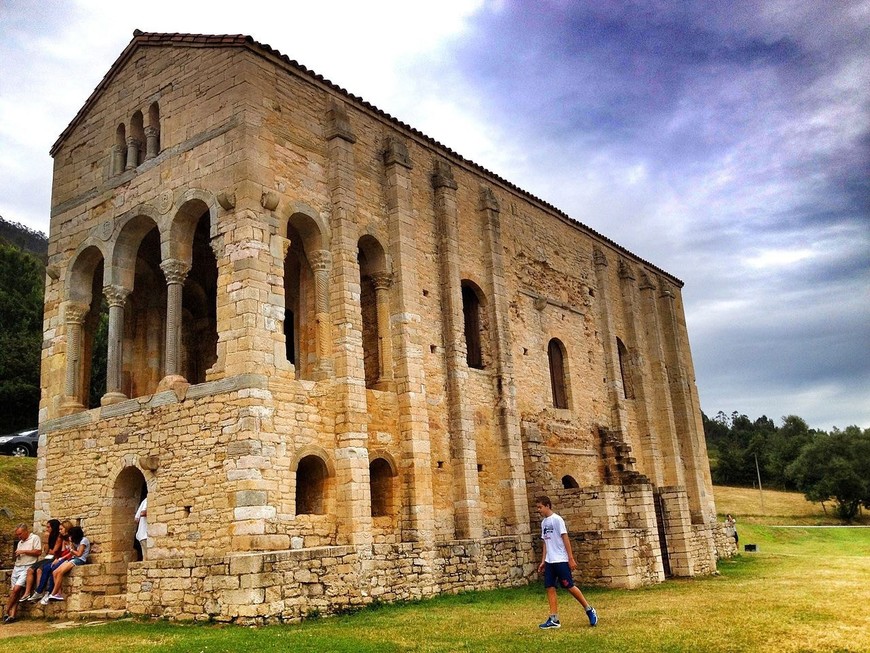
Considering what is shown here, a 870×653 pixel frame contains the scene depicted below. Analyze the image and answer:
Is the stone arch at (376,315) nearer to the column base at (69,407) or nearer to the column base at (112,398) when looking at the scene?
the column base at (112,398)

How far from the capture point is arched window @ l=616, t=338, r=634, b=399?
26.0 metres

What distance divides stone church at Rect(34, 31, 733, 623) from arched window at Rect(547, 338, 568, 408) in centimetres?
101

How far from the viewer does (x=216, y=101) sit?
14.5m

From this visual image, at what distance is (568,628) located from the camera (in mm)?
10039

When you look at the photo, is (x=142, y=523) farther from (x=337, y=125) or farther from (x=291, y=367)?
(x=337, y=125)

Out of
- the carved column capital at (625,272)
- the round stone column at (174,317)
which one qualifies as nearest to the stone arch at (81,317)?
the round stone column at (174,317)

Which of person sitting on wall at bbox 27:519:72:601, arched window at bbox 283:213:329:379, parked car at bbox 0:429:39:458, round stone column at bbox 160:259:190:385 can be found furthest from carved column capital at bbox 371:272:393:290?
parked car at bbox 0:429:39:458

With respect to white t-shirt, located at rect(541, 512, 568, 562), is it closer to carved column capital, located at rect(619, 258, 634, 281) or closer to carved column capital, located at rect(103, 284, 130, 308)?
carved column capital, located at rect(103, 284, 130, 308)

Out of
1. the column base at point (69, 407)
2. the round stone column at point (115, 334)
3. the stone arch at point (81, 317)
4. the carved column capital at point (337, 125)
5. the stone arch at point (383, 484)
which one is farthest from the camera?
the stone arch at point (81, 317)

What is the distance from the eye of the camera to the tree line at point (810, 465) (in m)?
50.8

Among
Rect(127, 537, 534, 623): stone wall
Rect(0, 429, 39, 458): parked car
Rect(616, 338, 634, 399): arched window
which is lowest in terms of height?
Rect(127, 537, 534, 623): stone wall

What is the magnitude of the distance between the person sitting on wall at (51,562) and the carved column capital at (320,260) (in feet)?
22.6

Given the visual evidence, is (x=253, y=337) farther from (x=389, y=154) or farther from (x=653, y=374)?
(x=653, y=374)

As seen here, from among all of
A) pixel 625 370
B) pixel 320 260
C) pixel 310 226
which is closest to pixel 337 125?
pixel 310 226
